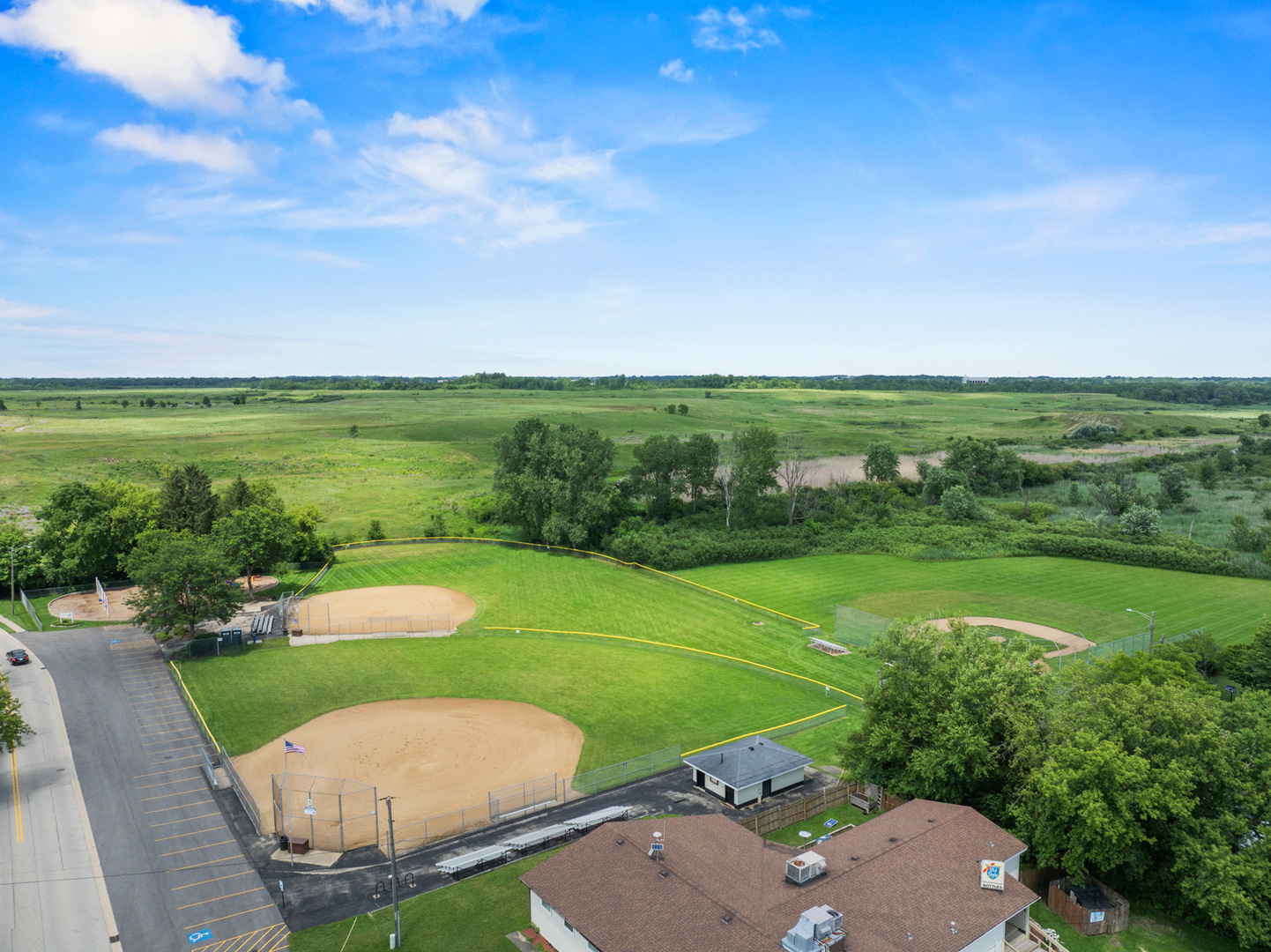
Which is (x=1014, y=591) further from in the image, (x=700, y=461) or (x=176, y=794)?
(x=176, y=794)

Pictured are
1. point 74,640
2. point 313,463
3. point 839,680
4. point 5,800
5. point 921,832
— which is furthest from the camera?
point 313,463

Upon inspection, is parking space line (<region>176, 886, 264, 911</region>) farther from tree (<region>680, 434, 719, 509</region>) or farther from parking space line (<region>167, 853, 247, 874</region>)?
tree (<region>680, 434, 719, 509</region>)

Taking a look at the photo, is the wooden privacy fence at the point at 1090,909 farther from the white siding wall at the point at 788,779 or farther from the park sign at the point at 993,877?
the white siding wall at the point at 788,779

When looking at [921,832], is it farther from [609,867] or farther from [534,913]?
[534,913]

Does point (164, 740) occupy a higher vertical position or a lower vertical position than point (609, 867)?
lower

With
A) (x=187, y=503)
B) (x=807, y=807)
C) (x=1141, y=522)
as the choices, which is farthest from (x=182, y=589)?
(x=1141, y=522)

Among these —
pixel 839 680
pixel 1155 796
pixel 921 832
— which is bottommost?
pixel 839 680

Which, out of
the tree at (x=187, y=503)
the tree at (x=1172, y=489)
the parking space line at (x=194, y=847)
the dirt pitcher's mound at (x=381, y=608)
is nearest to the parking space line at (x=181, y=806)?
the parking space line at (x=194, y=847)

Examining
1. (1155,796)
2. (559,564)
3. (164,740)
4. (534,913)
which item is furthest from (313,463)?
(1155,796)
